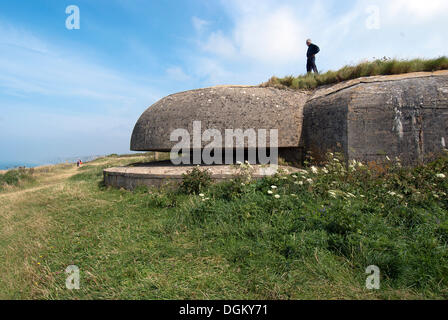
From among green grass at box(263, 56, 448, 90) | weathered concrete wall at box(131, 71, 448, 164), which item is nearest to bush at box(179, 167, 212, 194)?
weathered concrete wall at box(131, 71, 448, 164)

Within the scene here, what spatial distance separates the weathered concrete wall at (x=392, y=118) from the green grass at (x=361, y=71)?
0.62 metres

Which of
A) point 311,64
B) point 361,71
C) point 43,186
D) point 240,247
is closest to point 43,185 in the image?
point 43,186

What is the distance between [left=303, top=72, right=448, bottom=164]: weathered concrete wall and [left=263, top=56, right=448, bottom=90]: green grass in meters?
0.62

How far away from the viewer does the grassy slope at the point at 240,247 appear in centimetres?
223

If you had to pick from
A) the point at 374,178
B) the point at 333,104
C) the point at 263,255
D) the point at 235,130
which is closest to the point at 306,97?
the point at 333,104

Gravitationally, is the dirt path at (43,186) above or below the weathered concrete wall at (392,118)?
below

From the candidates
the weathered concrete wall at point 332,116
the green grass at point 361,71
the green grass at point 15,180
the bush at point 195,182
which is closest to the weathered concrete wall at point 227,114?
the weathered concrete wall at point 332,116

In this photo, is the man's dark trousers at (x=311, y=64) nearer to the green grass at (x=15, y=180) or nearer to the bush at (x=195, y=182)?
the bush at (x=195, y=182)

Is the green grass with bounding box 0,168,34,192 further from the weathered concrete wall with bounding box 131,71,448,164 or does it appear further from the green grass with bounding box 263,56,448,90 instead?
the green grass with bounding box 263,56,448,90

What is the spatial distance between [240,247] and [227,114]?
3.84m

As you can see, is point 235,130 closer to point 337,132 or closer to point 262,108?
point 262,108

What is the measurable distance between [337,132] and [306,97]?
1850 mm

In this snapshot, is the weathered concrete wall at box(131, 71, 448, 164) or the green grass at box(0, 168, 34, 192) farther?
the green grass at box(0, 168, 34, 192)

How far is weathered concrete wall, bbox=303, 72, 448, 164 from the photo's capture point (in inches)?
183
